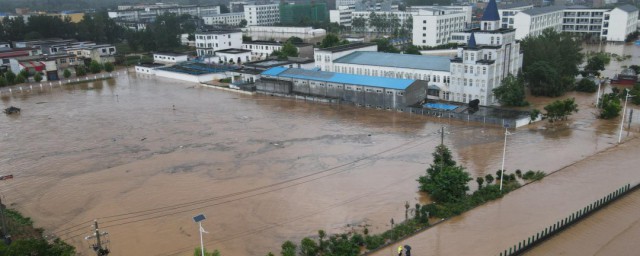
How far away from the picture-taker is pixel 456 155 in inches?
891

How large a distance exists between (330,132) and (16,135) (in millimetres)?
17953

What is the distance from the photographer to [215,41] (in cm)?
5638

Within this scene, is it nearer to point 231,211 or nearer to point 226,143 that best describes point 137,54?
point 226,143

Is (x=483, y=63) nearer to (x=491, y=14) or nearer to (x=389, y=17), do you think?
(x=491, y=14)

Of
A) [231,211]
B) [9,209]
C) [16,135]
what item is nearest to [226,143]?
[231,211]

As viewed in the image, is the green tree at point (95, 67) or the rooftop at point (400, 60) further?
the green tree at point (95, 67)

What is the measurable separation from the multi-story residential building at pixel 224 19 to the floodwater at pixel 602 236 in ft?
277

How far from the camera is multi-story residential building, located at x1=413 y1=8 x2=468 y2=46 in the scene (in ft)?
192

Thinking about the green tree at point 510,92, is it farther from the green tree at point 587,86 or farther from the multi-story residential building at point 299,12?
the multi-story residential building at point 299,12

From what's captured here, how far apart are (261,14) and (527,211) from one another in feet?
272

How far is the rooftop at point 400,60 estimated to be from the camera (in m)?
34.1

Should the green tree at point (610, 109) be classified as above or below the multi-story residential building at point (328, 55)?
below

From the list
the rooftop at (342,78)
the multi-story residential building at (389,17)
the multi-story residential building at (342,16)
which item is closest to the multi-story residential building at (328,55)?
the rooftop at (342,78)

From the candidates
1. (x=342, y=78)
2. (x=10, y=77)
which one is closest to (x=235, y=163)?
(x=342, y=78)
